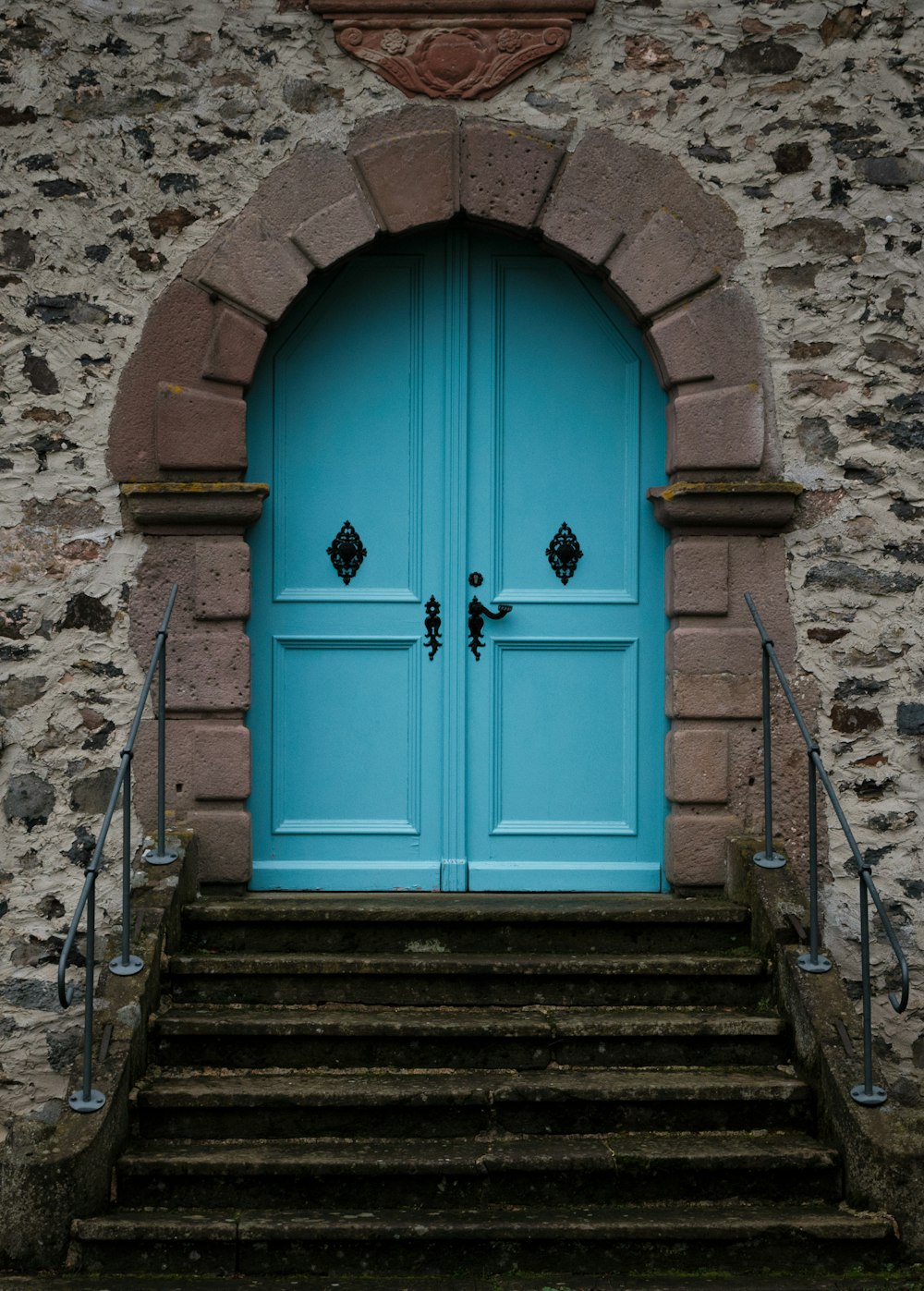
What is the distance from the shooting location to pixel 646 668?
5039mm

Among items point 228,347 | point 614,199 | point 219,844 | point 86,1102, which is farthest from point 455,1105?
point 614,199

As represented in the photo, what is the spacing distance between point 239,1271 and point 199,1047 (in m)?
0.73

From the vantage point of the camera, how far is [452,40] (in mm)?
4867

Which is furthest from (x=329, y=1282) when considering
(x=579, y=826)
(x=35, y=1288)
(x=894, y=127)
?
(x=894, y=127)

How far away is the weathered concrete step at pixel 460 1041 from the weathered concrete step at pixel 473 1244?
57 centimetres

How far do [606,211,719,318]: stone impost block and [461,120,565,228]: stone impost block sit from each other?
37 cm

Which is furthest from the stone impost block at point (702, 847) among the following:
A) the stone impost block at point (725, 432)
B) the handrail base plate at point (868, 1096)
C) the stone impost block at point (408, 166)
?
the stone impost block at point (408, 166)

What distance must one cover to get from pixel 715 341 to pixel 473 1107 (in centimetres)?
273

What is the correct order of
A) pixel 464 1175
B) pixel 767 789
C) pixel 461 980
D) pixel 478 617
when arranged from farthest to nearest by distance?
pixel 478 617 → pixel 767 789 → pixel 461 980 → pixel 464 1175

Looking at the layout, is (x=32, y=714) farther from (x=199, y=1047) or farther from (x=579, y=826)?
(x=579, y=826)

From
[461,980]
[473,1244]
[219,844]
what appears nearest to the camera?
[473,1244]

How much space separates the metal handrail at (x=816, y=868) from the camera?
12.5 ft

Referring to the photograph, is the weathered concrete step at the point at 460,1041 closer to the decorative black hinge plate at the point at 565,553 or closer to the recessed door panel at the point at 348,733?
the recessed door panel at the point at 348,733

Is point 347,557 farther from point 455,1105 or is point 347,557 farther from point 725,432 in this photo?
point 455,1105
